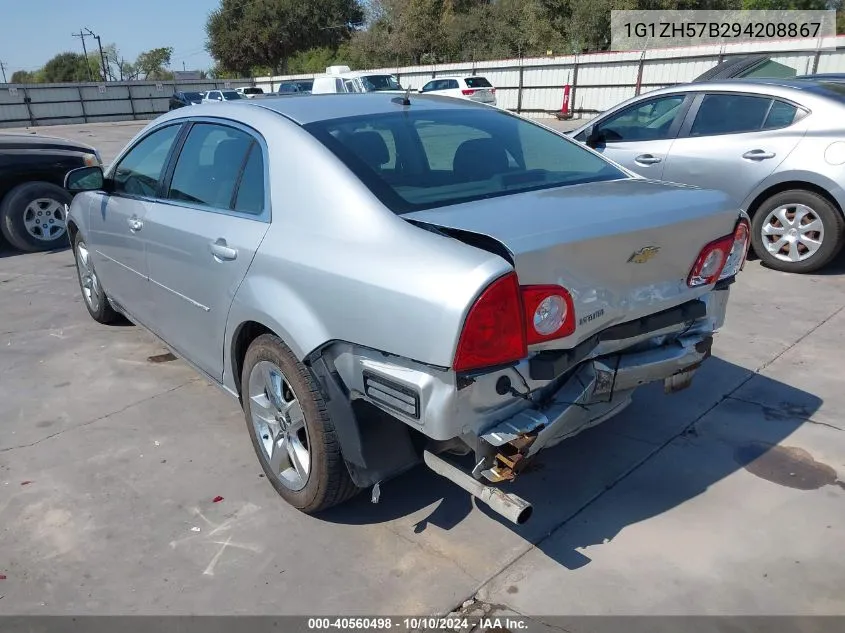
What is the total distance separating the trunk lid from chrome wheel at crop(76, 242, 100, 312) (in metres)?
3.64

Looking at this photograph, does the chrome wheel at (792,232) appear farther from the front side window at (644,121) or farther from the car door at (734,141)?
the front side window at (644,121)

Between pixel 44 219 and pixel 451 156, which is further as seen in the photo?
pixel 44 219

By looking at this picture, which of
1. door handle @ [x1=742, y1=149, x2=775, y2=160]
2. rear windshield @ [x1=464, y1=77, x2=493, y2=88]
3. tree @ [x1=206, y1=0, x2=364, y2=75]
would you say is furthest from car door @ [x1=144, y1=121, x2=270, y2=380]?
tree @ [x1=206, y1=0, x2=364, y2=75]

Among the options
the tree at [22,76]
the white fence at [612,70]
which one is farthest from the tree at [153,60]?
the white fence at [612,70]

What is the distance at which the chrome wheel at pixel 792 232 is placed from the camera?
5910mm

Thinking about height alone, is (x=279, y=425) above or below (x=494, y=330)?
below

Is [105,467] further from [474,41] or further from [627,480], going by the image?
[474,41]

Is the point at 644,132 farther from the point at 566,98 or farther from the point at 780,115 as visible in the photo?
the point at 566,98

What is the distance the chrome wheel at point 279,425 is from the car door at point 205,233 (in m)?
0.35

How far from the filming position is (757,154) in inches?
237

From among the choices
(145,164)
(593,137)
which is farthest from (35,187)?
(593,137)

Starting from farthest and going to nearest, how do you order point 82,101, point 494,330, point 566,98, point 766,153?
1. point 82,101
2. point 566,98
3. point 766,153
4. point 494,330

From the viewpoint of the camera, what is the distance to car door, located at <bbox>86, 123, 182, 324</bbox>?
12.7ft

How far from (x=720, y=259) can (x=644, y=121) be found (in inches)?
177
